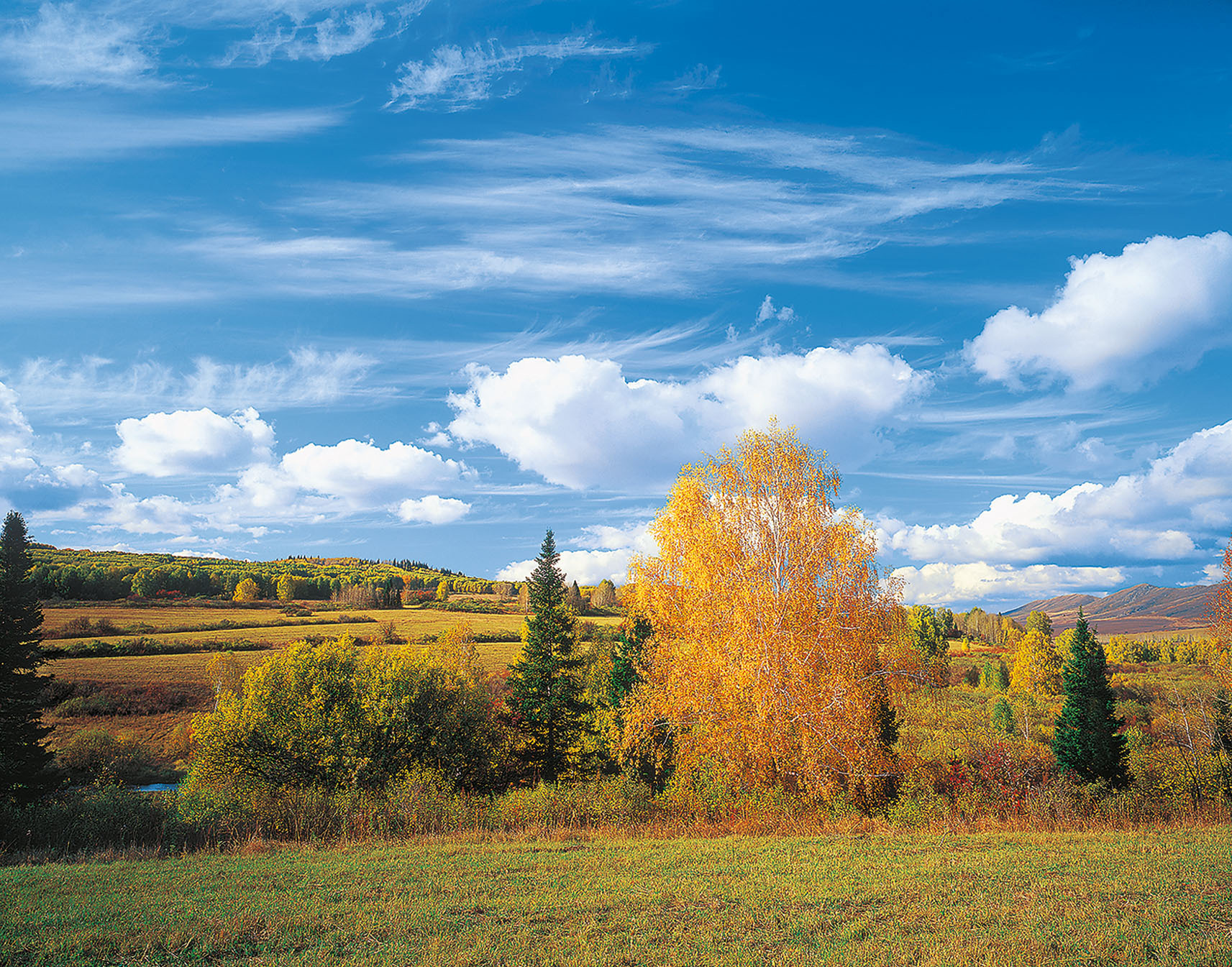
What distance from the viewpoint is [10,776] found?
99.0ft

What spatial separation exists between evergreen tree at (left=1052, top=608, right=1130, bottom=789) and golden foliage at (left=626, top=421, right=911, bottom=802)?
18.8 metres

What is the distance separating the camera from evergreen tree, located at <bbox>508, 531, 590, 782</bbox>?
3703cm

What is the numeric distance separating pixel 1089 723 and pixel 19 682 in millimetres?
54698

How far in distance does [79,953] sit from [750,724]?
666 inches

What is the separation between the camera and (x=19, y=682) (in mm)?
31281

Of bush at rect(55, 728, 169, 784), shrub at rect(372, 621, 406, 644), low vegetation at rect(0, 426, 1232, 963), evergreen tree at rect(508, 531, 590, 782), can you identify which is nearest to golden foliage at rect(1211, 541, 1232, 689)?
low vegetation at rect(0, 426, 1232, 963)

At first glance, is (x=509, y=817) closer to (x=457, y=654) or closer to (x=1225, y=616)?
(x=457, y=654)

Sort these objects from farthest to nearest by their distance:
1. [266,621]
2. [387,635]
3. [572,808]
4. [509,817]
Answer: [266,621] < [387,635] < [572,808] < [509,817]

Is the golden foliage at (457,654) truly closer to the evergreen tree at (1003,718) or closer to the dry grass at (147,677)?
the dry grass at (147,677)

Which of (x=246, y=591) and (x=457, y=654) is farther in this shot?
(x=246, y=591)

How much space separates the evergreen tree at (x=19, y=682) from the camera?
3095 cm

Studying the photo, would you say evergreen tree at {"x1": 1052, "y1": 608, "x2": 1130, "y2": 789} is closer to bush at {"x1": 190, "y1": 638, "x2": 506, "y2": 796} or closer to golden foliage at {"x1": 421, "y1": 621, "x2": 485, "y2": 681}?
bush at {"x1": 190, "y1": 638, "x2": 506, "y2": 796}

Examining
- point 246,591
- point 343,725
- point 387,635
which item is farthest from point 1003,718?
point 246,591

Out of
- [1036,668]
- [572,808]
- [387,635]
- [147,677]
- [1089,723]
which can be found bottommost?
[1036,668]
